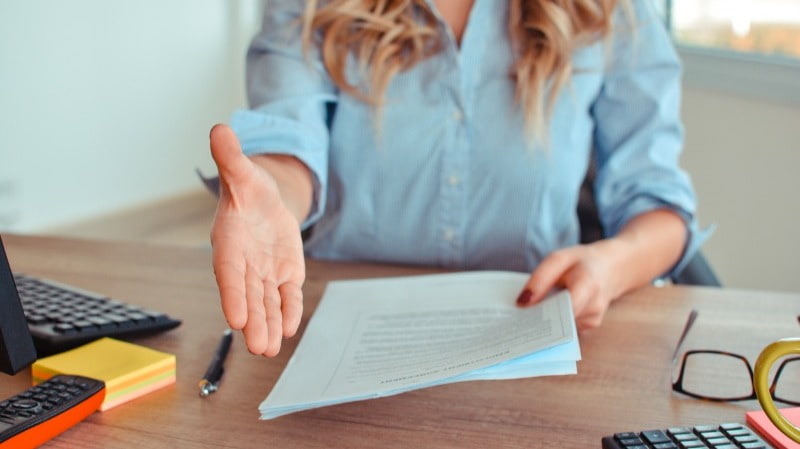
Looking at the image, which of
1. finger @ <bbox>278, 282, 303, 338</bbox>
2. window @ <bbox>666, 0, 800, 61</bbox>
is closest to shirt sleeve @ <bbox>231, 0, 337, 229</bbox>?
finger @ <bbox>278, 282, 303, 338</bbox>

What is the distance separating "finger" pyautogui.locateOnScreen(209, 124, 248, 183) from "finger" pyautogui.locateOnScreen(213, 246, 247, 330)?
0.07 meters

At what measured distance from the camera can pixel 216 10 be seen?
12.3 ft

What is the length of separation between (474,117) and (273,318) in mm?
692

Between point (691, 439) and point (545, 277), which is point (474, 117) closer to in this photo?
point (545, 277)

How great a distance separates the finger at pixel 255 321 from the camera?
0.61 metres

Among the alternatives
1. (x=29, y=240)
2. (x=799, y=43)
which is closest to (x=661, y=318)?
(x=29, y=240)

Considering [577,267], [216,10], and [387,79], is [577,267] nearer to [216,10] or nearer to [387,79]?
[387,79]

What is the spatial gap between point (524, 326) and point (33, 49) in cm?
262

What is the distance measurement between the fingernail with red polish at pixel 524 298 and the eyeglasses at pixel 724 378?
0.15 m

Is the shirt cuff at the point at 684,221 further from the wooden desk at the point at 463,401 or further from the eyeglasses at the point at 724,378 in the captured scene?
the eyeglasses at the point at 724,378

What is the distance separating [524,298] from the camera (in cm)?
89

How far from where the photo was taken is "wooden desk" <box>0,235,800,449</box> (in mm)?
665

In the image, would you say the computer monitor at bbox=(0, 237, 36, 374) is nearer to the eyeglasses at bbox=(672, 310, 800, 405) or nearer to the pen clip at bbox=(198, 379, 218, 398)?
the pen clip at bbox=(198, 379, 218, 398)

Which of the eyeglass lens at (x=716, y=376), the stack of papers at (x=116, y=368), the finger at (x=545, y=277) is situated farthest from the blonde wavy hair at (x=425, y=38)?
the stack of papers at (x=116, y=368)
